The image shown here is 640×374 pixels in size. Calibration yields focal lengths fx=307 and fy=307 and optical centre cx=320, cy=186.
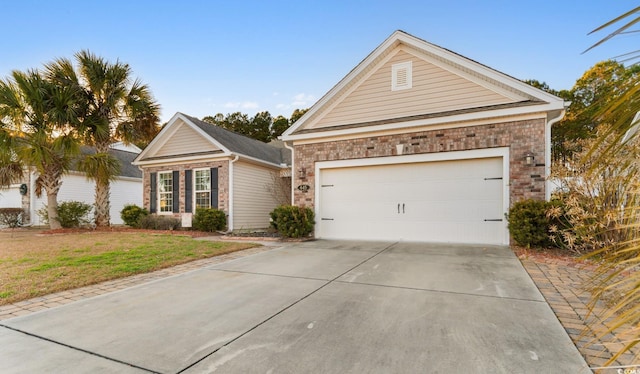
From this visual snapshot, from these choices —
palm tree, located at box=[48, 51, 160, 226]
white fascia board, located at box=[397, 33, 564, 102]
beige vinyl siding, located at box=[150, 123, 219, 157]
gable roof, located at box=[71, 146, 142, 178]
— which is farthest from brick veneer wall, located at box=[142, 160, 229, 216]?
white fascia board, located at box=[397, 33, 564, 102]

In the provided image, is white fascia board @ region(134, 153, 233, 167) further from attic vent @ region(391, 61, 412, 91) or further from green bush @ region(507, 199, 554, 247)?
green bush @ region(507, 199, 554, 247)

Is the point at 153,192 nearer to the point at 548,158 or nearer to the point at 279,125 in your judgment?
the point at 548,158

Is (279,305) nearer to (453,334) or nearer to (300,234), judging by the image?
(453,334)

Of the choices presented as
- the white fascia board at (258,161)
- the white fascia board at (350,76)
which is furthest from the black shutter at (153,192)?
the white fascia board at (350,76)

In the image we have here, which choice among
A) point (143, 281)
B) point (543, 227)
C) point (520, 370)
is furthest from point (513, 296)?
point (143, 281)

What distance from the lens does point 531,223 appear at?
6.63 meters

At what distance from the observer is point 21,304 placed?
3695 mm

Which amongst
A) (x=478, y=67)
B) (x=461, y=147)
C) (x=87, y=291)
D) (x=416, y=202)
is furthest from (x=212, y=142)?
(x=478, y=67)

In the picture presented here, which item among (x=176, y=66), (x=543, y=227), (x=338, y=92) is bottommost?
(x=543, y=227)

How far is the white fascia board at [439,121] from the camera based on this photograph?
7.25m

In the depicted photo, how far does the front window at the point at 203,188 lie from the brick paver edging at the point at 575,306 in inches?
418

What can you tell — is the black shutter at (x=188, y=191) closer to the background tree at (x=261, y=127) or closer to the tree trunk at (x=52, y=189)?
the tree trunk at (x=52, y=189)

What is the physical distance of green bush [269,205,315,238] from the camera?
29.5 feet

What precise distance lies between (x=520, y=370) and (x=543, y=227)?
5.45m
